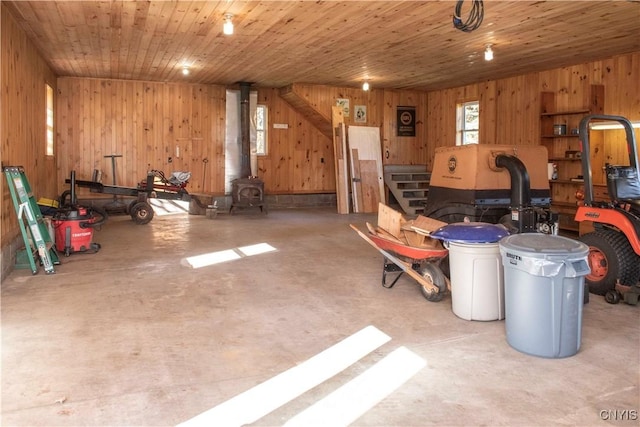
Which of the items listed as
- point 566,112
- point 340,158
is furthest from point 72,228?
point 566,112

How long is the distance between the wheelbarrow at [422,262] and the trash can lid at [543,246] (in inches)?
41.3

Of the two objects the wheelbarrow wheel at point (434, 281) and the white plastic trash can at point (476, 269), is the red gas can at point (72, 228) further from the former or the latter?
the white plastic trash can at point (476, 269)

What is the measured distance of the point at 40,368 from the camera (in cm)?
288

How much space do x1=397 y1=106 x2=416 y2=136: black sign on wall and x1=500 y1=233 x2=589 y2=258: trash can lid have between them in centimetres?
931

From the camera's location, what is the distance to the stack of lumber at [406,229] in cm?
436

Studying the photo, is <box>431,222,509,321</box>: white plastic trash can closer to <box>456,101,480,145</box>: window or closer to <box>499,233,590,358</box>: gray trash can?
<box>499,233,590,358</box>: gray trash can

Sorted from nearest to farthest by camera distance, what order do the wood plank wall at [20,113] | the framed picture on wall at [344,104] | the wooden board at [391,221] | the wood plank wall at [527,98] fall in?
the wooden board at [391,221] < the wood plank wall at [20,113] < the wood plank wall at [527,98] < the framed picture on wall at [344,104]

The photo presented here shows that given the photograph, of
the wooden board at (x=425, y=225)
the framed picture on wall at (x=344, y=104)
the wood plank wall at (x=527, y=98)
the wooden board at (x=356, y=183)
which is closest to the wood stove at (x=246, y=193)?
the wooden board at (x=356, y=183)

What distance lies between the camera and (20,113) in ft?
19.8

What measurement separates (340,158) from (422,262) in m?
6.78

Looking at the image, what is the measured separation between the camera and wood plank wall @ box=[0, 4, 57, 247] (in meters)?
5.18

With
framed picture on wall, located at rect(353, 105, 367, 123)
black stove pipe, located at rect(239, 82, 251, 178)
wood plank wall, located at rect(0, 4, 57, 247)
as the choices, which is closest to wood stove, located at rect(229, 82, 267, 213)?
black stove pipe, located at rect(239, 82, 251, 178)

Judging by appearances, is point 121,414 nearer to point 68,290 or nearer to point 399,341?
point 399,341

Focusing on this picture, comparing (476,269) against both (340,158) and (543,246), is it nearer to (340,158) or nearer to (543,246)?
(543,246)
